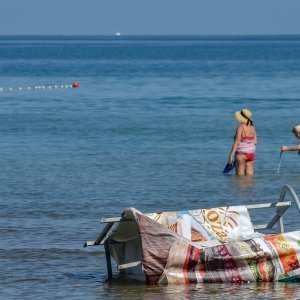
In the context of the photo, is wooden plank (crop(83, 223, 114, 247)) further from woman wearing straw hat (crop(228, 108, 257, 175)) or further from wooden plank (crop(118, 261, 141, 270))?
woman wearing straw hat (crop(228, 108, 257, 175))

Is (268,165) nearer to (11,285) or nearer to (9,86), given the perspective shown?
(11,285)

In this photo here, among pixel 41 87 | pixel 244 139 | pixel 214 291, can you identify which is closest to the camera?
pixel 214 291

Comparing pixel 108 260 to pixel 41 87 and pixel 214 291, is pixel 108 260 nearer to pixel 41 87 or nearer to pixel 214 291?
pixel 214 291

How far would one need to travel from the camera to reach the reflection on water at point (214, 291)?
999 cm

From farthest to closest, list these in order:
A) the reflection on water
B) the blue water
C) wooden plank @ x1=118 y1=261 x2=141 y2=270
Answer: the blue water → wooden plank @ x1=118 y1=261 x2=141 y2=270 → the reflection on water

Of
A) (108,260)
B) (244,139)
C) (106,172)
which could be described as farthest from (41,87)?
(108,260)

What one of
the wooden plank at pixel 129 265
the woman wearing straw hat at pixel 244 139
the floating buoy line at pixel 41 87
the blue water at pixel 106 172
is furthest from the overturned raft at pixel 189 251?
the floating buoy line at pixel 41 87

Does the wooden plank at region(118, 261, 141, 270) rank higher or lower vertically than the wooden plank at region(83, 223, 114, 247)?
lower

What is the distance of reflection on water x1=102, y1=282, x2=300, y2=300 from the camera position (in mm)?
9992

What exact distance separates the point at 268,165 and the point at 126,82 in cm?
3996

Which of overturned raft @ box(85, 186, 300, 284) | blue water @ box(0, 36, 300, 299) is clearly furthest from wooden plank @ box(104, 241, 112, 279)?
blue water @ box(0, 36, 300, 299)

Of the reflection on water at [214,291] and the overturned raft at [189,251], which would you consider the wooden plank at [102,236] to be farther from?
the reflection on water at [214,291]

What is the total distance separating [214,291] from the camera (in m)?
10.1

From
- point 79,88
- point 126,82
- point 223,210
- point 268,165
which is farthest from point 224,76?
point 223,210
